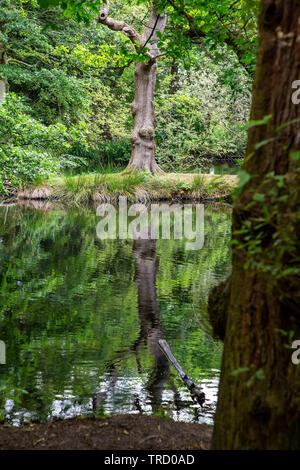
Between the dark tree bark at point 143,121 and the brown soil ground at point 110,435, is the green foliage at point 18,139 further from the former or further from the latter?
the dark tree bark at point 143,121

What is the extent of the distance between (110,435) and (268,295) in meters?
1.24

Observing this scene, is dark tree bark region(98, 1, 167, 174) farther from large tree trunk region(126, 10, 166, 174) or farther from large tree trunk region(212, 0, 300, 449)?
large tree trunk region(212, 0, 300, 449)

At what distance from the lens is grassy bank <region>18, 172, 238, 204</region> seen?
1931cm

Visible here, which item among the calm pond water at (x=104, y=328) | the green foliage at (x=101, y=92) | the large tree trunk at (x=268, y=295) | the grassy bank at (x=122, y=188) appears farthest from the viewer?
the green foliage at (x=101, y=92)

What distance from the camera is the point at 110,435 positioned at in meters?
2.60

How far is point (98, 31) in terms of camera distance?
20203 mm

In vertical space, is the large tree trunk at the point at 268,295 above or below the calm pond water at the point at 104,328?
above

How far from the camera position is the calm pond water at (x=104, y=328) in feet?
12.0

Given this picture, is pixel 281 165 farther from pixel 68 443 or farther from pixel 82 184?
pixel 82 184

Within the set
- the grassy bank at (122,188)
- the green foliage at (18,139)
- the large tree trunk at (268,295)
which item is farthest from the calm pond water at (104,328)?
the grassy bank at (122,188)

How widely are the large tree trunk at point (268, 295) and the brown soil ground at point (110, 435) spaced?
65 centimetres

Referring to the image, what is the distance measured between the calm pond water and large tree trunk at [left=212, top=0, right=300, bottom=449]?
0.67 metres

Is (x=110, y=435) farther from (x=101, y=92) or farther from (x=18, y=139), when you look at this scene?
(x=101, y=92)
